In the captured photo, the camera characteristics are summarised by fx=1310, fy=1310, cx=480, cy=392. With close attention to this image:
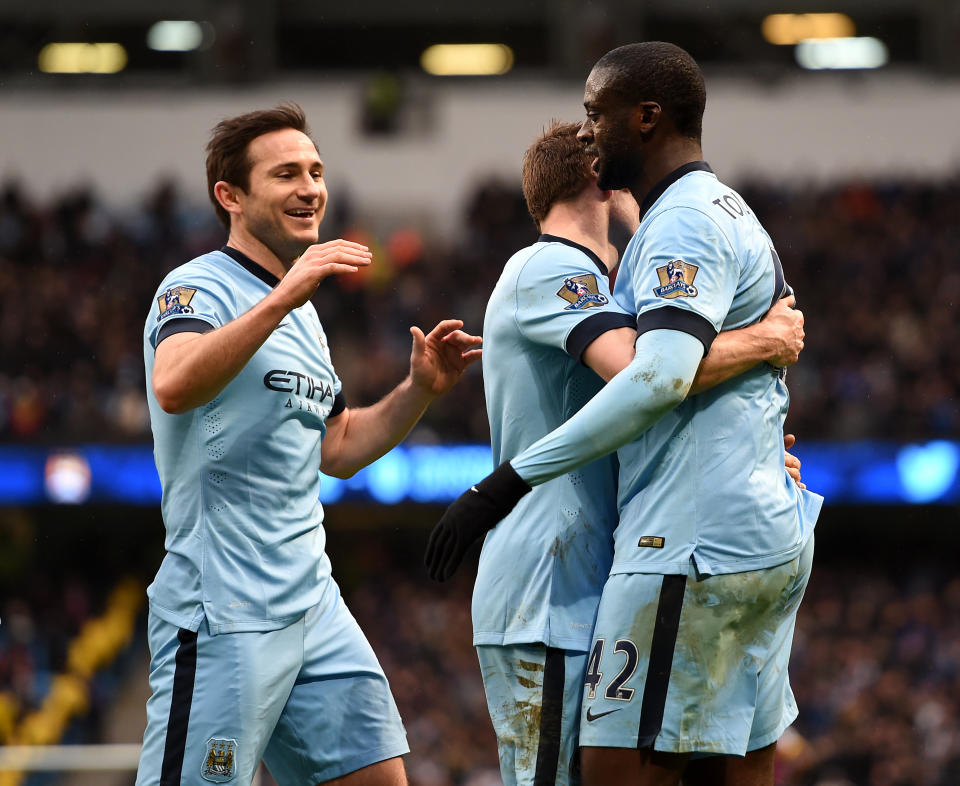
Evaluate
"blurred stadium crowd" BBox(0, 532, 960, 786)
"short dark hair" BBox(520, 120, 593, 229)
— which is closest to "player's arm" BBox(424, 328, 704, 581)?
"short dark hair" BBox(520, 120, 593, 229)

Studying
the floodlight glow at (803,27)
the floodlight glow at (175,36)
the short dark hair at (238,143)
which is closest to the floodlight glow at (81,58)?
the floodlight glow at (175,36)

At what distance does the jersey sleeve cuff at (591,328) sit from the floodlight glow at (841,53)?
22.7 m

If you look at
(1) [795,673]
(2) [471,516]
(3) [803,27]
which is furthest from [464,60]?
(2) [471,516]

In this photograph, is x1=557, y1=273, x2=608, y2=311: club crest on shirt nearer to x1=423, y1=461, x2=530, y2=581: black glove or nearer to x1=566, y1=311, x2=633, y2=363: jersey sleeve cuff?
x1=566, y1=311, x2=633, y2=363: jersey sleeve cuff

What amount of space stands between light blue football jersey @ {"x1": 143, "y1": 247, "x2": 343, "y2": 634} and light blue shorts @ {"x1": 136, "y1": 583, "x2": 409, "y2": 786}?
0.26 ft

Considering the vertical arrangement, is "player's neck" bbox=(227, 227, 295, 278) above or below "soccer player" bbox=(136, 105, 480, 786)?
above

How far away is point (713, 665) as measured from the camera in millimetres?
3311

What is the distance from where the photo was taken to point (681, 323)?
320cm

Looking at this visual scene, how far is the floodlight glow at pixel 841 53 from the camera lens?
24.4 meters

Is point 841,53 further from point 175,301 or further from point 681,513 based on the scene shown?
point 681,513

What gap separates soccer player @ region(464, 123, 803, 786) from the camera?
3416 mm

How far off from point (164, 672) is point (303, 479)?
2.33 feet

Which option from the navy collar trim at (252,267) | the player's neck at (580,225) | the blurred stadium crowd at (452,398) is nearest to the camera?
the player's neck at (580,225)

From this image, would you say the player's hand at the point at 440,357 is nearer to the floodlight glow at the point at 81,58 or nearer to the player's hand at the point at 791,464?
the player's hand at the point at 791,464
